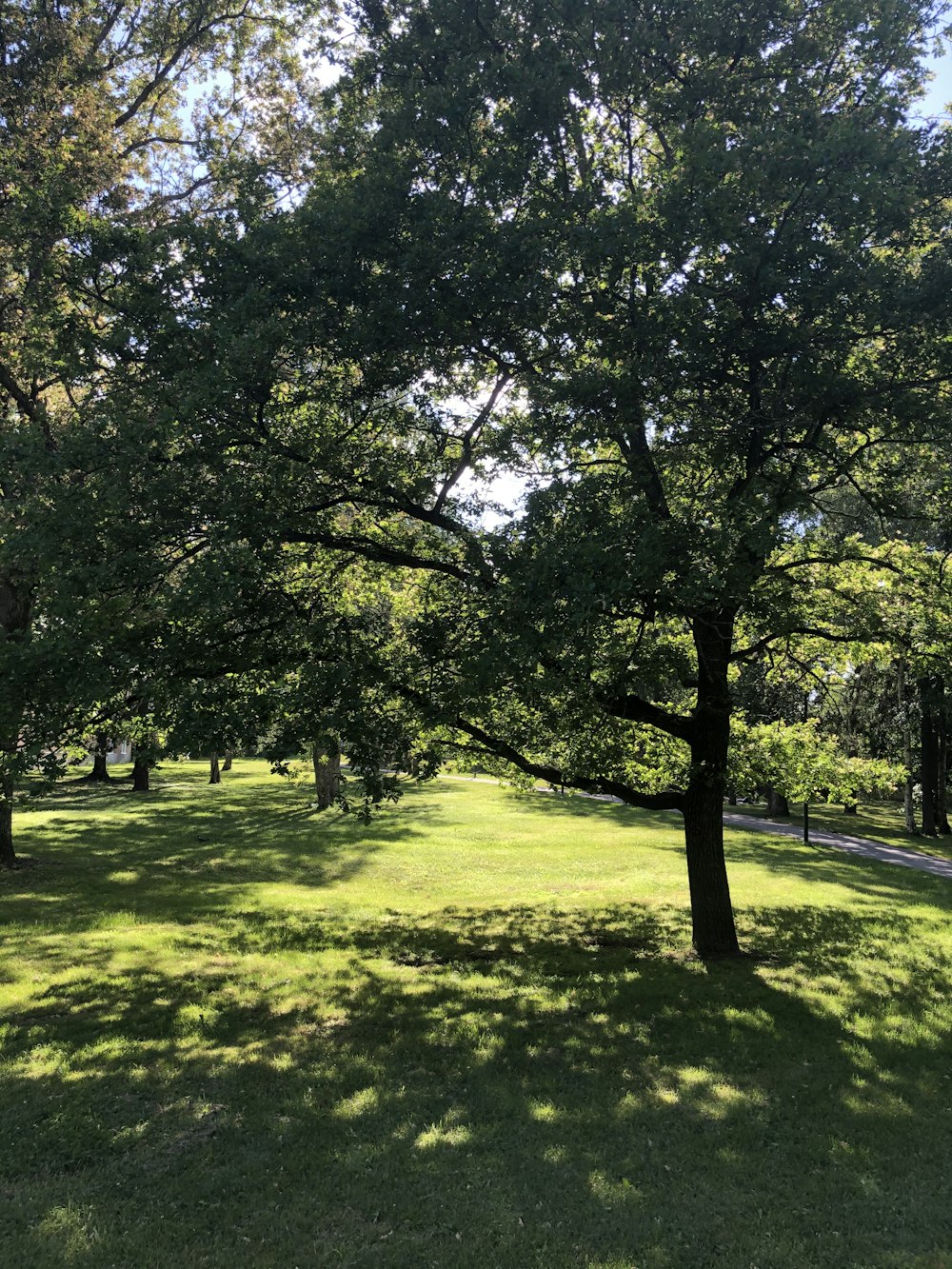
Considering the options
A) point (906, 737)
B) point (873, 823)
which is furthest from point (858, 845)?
point (873, 823)

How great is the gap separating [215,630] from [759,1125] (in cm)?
608

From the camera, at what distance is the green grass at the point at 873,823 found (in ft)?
80.3

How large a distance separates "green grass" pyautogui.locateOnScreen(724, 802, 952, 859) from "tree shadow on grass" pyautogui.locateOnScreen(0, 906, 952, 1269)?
17.0 meters

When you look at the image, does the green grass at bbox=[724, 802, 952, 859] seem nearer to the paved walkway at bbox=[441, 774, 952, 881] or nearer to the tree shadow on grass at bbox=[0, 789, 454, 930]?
the paved walkway at bbox=[441, 774, 952, 881]

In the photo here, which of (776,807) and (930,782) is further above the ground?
(930,782)

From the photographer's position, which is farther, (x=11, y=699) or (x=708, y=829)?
(x=708, y=829)

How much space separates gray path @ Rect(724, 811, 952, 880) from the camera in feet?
65.4

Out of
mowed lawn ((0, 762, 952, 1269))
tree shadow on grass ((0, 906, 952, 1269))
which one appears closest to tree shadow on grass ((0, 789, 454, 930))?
mowed lawn ((0, 762, 952, 1269))

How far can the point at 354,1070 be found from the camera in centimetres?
631

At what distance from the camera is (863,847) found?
914 inches

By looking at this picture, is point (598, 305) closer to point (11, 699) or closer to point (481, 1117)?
point (11, 699)

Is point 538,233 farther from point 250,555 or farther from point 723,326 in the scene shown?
point 250,555

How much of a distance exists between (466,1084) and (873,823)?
96.5 feet

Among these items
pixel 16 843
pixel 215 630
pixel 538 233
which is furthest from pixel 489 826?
pixel 538 233
